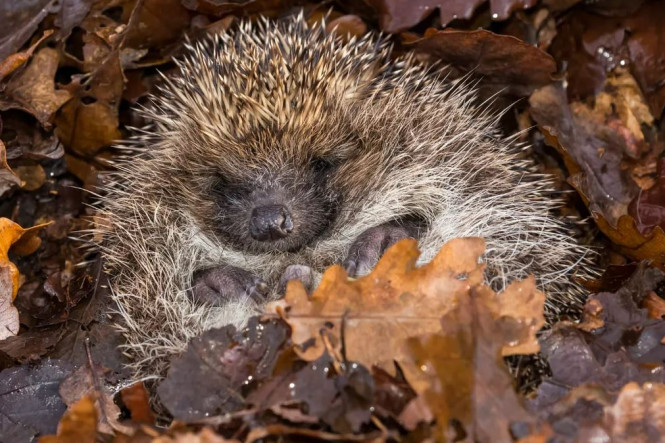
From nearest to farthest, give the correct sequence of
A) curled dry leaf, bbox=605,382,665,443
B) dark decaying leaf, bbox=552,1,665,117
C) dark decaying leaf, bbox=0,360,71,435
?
curled dry leaf, bbox=605,382,665,443 → dark decaying leaf, bbox=0,360,71,435 → dark decaying leaf, bbox=552,1,665,117

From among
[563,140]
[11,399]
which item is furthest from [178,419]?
[563,140]

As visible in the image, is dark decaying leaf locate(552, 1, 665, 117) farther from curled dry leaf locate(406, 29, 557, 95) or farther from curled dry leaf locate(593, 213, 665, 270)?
curled dry leaf locate(593, 213, 665, 270)

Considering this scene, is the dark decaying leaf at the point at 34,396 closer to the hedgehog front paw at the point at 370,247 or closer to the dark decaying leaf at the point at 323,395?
the dark decaying leaf at the point at 323,395

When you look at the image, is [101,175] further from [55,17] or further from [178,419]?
[178,419]

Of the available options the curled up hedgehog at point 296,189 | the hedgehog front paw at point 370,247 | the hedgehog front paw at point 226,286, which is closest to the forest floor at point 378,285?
the curled up hedgehog at point 296,189

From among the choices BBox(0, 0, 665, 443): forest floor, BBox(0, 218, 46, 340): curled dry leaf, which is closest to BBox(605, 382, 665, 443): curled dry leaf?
BBox(0, 0, 665, 443): forest floor

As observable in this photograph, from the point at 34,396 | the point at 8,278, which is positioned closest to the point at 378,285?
the point at 34,396
